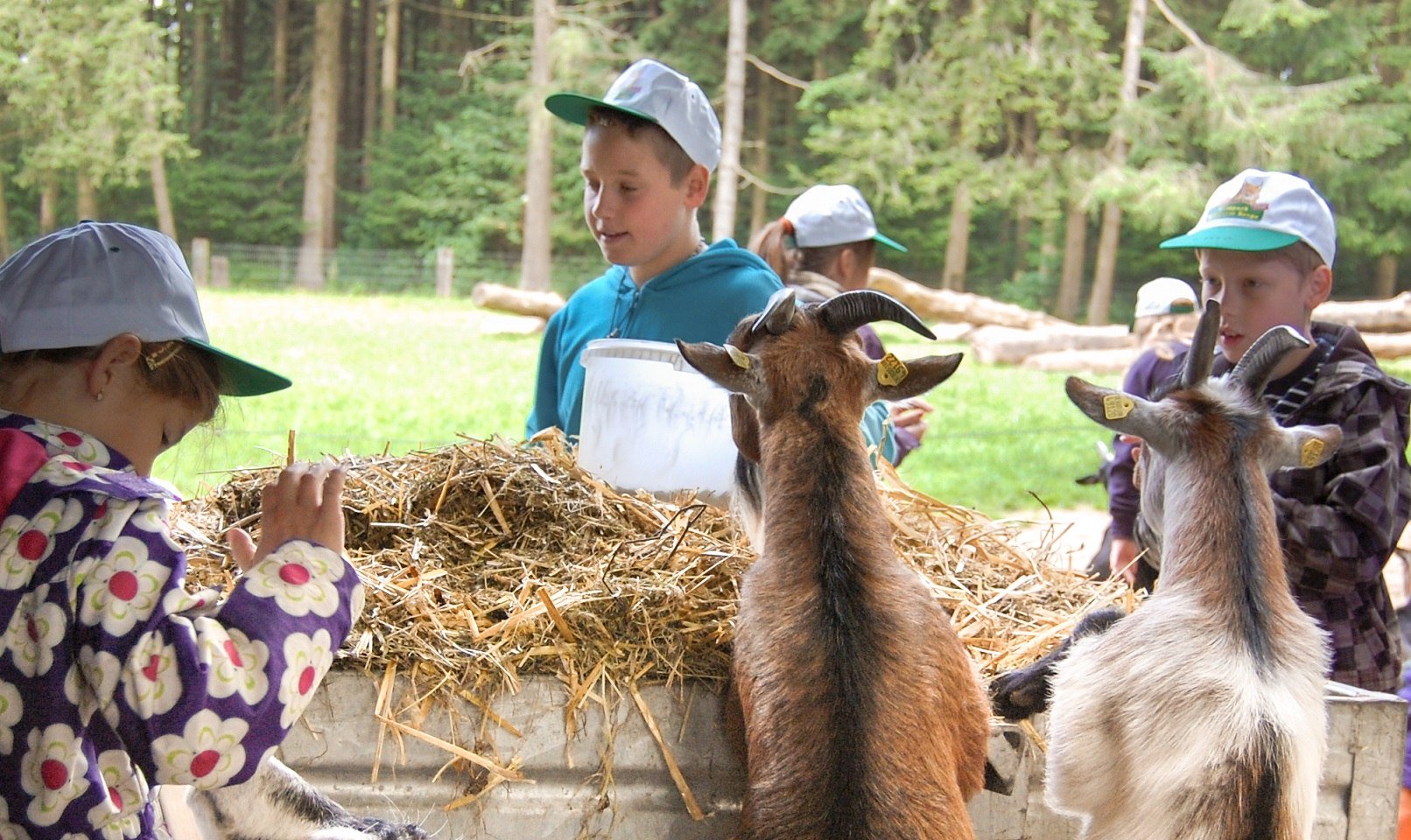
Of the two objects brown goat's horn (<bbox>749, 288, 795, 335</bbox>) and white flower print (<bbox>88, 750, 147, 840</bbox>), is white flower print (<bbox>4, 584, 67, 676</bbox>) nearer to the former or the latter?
white flower print (<bbox>88, 750, 147, 840</bbox>)

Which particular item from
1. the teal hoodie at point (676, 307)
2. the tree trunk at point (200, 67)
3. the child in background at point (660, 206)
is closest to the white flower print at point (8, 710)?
the child in background at point (660, 206)

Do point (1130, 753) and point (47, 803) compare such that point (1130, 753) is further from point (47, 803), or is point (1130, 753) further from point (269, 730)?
point (47, 803)

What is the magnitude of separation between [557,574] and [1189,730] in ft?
4.91

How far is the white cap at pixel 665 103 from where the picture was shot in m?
3.69

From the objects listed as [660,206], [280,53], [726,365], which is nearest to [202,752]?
[726,365]

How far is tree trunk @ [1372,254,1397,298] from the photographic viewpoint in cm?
1973

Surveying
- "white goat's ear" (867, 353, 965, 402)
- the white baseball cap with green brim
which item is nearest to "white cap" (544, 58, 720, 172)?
"white goat's ear" (867, 353, 965, 402)

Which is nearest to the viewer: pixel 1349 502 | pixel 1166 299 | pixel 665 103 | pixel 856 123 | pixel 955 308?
pixel 1349 502

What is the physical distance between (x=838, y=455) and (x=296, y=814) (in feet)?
4.58

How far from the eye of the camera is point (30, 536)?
189 cm

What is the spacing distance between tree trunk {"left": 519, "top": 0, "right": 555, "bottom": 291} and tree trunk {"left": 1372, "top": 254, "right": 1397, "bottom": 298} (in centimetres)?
1332

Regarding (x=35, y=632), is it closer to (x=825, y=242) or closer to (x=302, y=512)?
(x=302, y=512)

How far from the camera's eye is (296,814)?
2.56 m

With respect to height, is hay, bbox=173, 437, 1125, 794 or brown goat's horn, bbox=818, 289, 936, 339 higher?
brown goat's horn, bbox=818, 289, 936, 339
